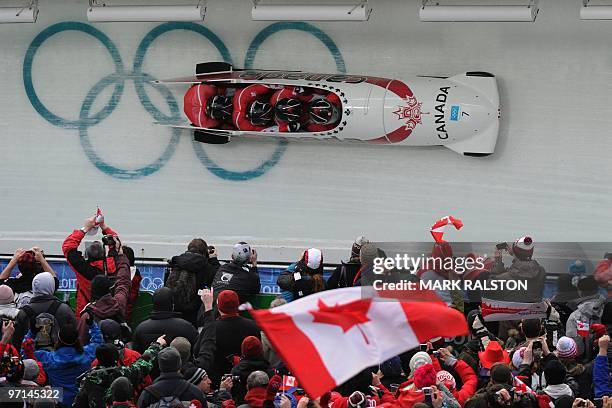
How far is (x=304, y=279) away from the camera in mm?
10078

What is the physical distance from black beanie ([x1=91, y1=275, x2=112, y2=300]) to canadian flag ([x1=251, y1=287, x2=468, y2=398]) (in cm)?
325

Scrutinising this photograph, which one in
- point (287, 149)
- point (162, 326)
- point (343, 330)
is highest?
point (287, 149)

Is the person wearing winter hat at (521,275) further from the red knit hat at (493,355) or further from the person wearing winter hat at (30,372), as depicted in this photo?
the person wearing winter hat at (30,372)

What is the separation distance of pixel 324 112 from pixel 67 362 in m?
4.78

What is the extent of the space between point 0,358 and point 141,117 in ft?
19.6

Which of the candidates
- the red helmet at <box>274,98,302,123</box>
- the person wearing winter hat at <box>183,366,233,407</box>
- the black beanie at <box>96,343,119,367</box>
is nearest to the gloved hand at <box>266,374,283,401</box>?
the person wearing winter hat at <box>183,366,233,407</box>

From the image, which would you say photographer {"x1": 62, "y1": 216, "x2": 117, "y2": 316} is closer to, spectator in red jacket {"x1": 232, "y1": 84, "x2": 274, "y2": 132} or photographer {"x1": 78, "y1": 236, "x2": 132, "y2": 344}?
photographer {"x1": 78, "y1": 236, "x2": 132, "y2": 344}

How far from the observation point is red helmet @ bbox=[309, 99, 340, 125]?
12320 mm

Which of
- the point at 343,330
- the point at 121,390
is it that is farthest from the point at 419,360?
the point at 121,390

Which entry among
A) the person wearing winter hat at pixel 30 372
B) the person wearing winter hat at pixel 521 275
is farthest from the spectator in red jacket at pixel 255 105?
the person wearing winter hat at pixel 30 372

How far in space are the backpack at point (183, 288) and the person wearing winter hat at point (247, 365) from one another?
7.48ft

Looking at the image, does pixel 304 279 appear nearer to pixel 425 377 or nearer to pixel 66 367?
pixel 66 367

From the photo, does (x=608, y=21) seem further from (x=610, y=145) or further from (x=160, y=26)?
(x=160, y=26)

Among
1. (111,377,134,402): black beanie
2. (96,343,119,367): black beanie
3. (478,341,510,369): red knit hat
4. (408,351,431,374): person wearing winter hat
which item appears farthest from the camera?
(478,341,510,369): red knit hat
